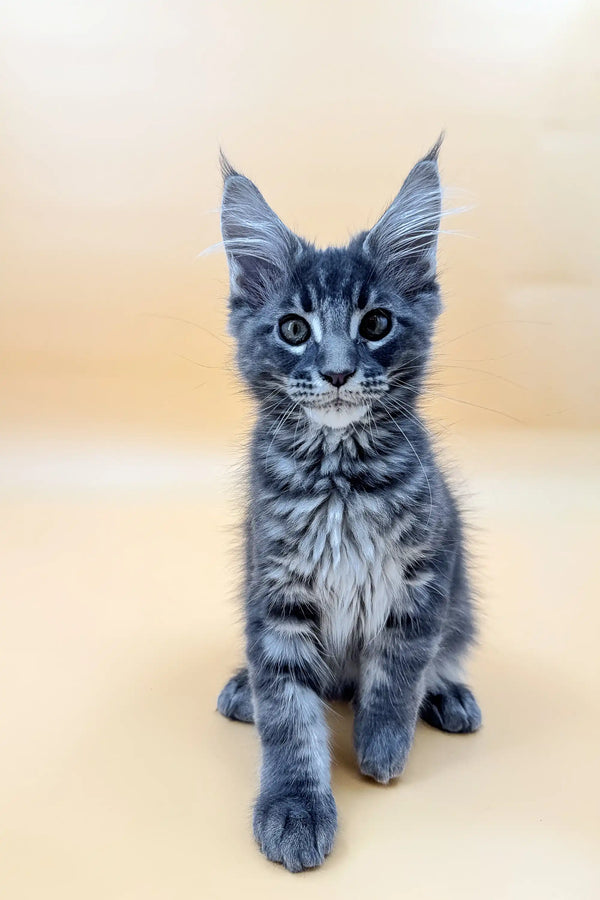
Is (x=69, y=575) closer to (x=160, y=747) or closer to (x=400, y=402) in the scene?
(x=160, y=747)

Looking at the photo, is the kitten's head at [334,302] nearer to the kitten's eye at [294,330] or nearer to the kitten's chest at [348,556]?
the kitten's eye at [294,330]

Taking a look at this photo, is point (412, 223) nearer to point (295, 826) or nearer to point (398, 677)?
point (398, 677)

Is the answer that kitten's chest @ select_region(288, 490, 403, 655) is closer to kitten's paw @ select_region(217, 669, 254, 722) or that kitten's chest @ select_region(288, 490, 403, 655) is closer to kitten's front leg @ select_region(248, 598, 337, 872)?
kitten's front leg @ select_region(248, 598, 337, 872)

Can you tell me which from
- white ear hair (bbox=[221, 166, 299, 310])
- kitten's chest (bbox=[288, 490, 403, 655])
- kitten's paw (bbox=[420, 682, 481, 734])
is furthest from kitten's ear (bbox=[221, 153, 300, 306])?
kitten's paw (bbox=[420, 682, 481, 734])

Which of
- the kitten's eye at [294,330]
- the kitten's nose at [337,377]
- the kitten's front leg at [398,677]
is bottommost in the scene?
the kitten's front leg at [398,677]

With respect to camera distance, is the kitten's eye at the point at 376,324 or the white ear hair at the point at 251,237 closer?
the kitten's eye at the point at 376,324

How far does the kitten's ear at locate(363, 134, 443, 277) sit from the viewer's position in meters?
1.63

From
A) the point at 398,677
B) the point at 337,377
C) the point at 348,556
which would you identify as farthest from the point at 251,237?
the point at 398,677

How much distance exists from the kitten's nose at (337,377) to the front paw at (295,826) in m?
0.68

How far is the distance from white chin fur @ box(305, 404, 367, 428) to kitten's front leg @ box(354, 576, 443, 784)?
0.35 m

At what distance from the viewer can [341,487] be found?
1.57m

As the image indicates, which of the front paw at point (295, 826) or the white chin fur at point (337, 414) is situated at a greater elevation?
the white chin fur at point (337, 414)

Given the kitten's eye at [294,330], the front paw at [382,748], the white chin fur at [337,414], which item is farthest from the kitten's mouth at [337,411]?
the front paw at [382,748]

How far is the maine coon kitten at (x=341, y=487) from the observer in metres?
1.51
